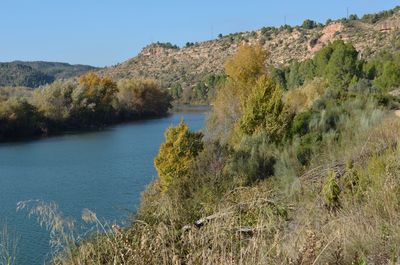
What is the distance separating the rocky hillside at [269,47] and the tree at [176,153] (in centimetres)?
4982

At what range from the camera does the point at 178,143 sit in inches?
827

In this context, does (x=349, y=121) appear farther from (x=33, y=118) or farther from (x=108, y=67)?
(x=108, y=67)

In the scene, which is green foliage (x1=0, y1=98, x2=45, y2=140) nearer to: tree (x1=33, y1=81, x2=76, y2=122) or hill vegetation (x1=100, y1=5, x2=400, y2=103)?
tree (x1=33, y1=81, x2=76, y2=122)

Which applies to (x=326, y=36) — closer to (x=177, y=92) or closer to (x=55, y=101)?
(x=177, y=92)

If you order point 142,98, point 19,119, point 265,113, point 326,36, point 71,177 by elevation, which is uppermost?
point 326,36

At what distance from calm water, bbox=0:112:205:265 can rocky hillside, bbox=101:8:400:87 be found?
40387mm

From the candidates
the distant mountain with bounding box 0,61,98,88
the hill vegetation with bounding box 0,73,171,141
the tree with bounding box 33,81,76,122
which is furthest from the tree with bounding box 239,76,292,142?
the distant mountain with bounding box 0,61,98,88

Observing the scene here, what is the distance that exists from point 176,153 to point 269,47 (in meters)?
91.8

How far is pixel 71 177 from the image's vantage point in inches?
1042

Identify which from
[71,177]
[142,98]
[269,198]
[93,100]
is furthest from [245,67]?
[142,98]

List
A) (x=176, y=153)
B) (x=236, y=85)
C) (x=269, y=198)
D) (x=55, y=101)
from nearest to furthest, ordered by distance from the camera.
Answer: (x=269, y=198)
(x=176, y=153)
(x=236, y=85)
(x=55, y=101)

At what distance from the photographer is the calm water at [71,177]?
16.5 meters

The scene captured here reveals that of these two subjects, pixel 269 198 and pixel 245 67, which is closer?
pixel 269 198

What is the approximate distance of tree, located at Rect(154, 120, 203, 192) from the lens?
19.7m
